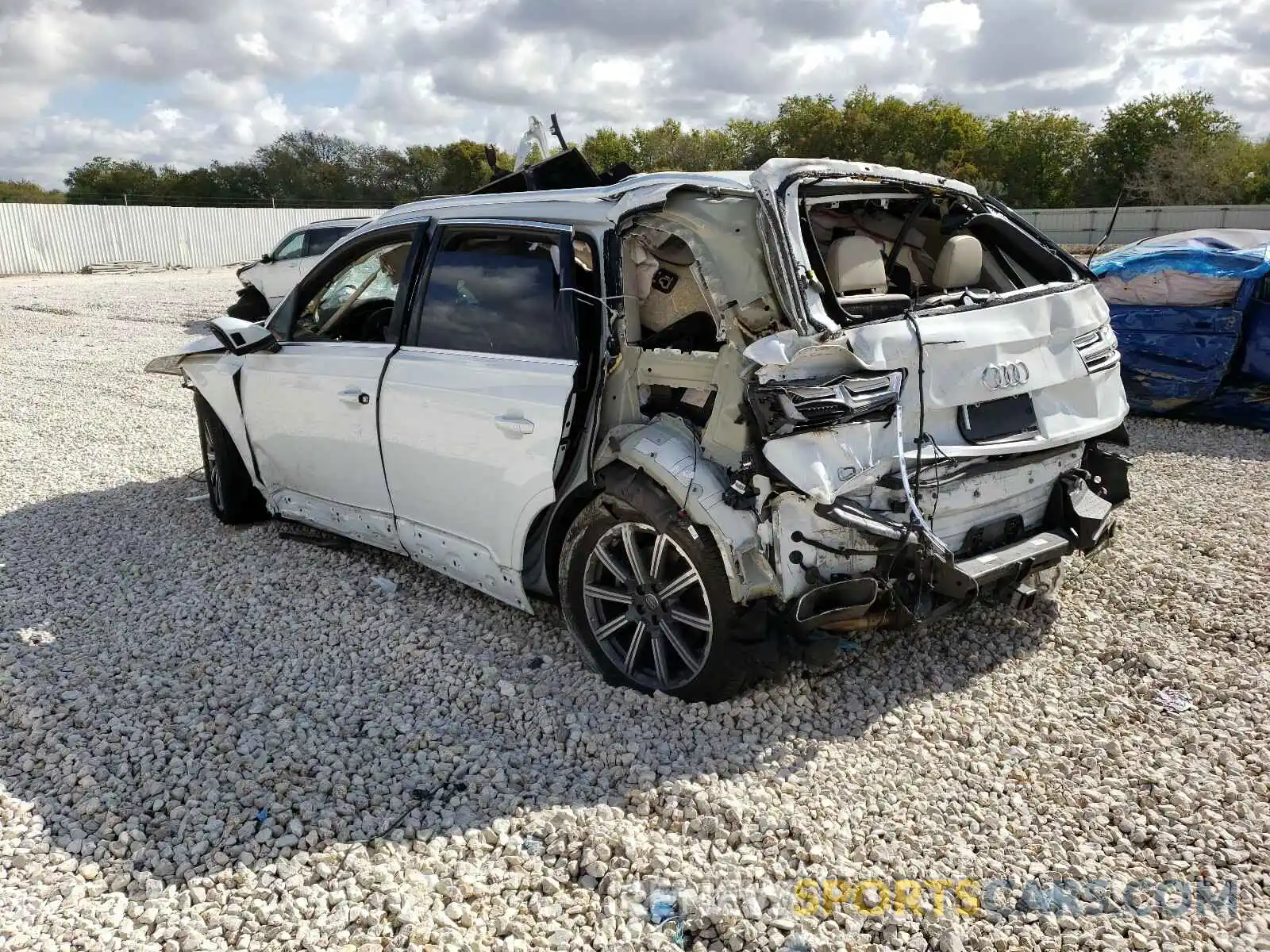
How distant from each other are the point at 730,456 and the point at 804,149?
5884 centimetres

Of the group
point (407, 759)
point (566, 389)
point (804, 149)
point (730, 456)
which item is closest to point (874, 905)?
point (730, 456)

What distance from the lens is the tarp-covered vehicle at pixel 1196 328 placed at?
7.59m

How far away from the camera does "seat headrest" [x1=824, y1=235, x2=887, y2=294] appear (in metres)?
3.62

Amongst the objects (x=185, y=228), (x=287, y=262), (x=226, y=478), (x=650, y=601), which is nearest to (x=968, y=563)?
(x=650, y=601)

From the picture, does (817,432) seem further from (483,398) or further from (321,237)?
(321,237)

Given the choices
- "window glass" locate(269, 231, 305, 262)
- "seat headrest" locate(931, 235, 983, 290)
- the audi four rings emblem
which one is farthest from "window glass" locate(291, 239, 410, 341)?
"window glass" locate(269, 231, 305, 262)

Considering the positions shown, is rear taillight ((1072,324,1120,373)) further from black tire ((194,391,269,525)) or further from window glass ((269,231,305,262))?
window glass ((269,231,305,262))

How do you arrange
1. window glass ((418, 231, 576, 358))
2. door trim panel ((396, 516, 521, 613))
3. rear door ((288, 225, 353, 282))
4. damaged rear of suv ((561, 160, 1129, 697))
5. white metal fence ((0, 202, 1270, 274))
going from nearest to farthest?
damaged rear of suv ((561, 160, 1129, 697)), window glass ((418, 231, 576, 358)), door trim panel ((396, 516, 521, 613)), rear door ((288, 225, 353, 282)), white metal fence ((0, 202, 1270, 274))

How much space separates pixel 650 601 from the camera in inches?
139

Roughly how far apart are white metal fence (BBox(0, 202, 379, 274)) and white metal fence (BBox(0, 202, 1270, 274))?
0.03 metres

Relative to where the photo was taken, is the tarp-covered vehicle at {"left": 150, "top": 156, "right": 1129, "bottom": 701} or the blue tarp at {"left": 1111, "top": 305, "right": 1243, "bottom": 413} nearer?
the tarp-covered vehicle at {"left": 150, "top": 156, "right": 1129, "bottom": 701}

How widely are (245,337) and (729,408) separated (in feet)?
9.97

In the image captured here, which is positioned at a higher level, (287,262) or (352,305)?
(287,262)

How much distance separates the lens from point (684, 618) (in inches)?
136
